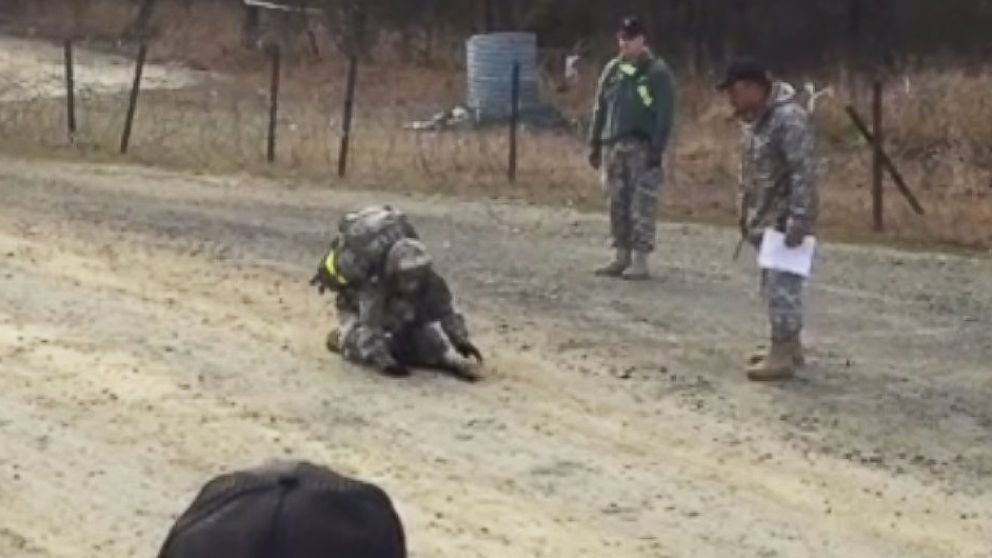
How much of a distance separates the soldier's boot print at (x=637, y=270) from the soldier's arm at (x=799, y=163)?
137 inches

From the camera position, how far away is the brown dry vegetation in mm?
19516

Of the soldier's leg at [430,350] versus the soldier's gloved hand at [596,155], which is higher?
the soldier's gloved hand at [596,155]

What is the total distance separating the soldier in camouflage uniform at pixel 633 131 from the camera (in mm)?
13453

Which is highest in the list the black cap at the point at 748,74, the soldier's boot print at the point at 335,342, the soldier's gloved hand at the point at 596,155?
the black cap at the point at 748,74

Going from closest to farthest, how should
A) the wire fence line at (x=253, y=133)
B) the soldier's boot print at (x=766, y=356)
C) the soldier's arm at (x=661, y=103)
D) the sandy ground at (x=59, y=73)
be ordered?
the soldier's boot print at (x=766, y=356) < the soldier's arm at (x=661, y=103) < the wire fence line at (x=253, y=133) < the sandy ground at (x=59, y=73)

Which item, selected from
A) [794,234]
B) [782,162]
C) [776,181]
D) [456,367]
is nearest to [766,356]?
[794,234]

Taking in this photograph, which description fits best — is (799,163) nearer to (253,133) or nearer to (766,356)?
(766,356)

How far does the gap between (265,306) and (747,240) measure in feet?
9.97

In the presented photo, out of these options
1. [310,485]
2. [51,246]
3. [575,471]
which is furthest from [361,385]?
[310,485]

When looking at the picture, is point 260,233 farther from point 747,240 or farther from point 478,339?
point 747,240

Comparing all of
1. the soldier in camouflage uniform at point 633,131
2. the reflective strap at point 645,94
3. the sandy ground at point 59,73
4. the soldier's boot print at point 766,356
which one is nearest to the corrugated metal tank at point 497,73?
the sandy ground at point 59,73

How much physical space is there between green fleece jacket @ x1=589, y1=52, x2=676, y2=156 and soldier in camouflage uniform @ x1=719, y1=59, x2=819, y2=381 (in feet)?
7.56

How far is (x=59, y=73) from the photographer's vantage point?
120ft

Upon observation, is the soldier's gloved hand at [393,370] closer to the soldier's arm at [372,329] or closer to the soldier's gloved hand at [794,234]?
the soldier's arm at [372,329]
